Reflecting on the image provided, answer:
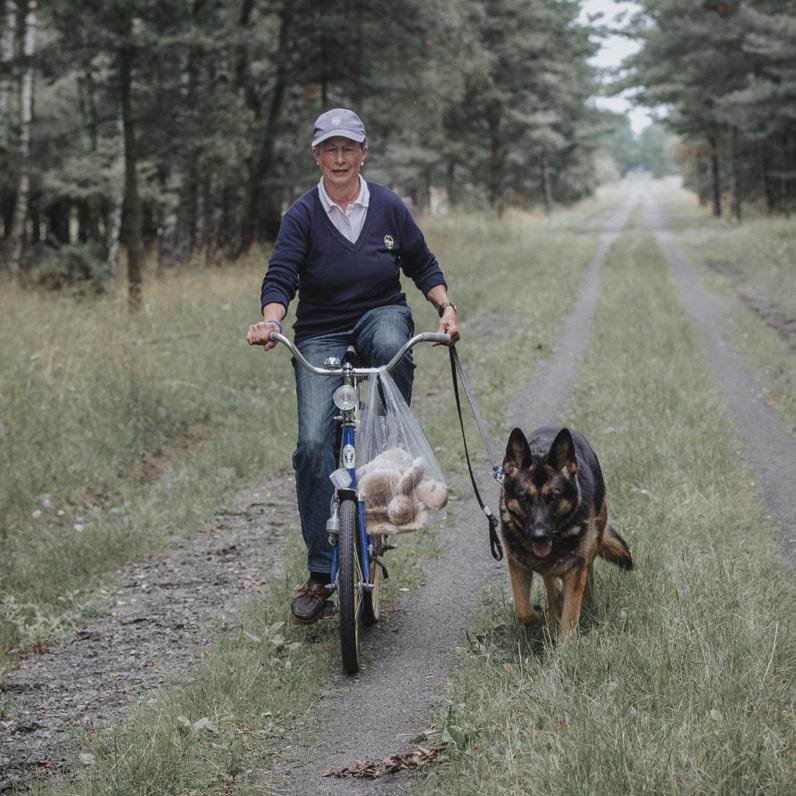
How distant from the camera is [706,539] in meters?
5.72

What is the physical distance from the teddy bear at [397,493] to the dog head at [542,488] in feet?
1.52

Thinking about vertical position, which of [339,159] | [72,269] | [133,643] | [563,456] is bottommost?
[133,643]

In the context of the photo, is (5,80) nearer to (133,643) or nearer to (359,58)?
(359,58)

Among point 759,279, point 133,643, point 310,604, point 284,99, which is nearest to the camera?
point 310,604

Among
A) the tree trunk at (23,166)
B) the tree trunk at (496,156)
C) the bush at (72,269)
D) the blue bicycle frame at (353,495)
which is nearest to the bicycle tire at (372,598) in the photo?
the blue bicycle frame at (353,495)

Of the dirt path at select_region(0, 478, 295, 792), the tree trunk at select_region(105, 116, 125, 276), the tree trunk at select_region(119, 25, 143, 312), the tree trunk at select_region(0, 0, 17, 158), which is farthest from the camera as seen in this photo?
the tree trunk at select_region(105, 116, 125, 276)

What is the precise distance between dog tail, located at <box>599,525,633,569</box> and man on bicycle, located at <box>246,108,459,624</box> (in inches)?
51.2

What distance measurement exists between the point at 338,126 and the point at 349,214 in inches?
17.8

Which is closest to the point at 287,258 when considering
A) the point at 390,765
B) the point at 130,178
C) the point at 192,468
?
the point at 390,765

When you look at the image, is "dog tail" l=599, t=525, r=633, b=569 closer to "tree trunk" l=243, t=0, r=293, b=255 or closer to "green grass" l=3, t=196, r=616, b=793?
"green grass" l=3, t=196, r=616, b=793

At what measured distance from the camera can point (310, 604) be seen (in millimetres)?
5113

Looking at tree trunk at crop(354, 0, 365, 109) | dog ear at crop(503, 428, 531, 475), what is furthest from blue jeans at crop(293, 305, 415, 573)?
tree trunk at crop(354, 0, 365, 109)

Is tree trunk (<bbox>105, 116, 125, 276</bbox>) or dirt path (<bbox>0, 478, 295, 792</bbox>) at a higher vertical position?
tree trunk (<bbox>105, 116, 125, 276</bbox>)

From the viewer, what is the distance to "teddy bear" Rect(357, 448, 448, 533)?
4711mm
